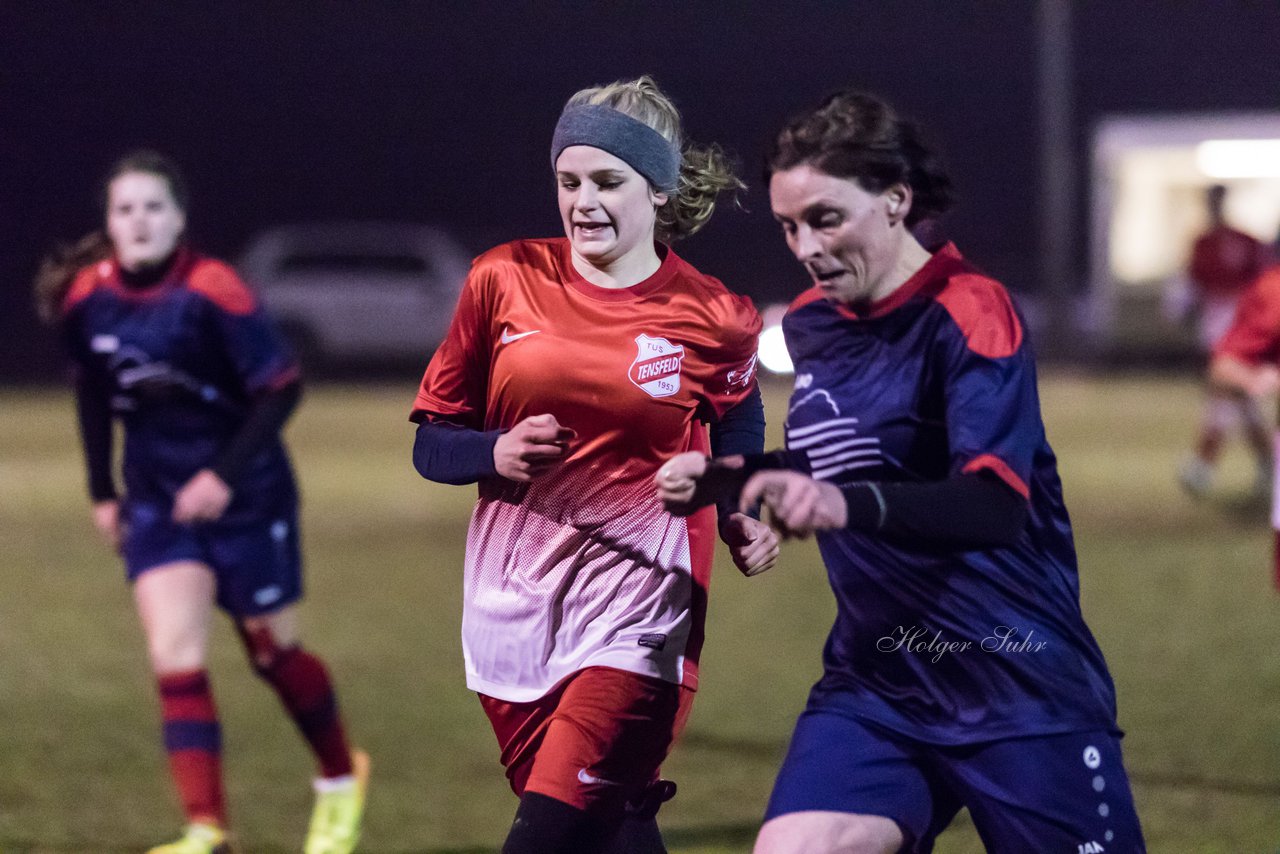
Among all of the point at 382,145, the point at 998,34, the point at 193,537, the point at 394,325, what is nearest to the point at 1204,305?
the point at 193,537

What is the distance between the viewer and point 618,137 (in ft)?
11.4

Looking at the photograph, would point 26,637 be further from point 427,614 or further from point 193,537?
point 193,537

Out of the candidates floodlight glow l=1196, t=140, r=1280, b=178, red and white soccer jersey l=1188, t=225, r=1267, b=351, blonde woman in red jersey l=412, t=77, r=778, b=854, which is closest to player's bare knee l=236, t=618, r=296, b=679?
blonde woman in red jersey l=412, t=77, r=778, b=854

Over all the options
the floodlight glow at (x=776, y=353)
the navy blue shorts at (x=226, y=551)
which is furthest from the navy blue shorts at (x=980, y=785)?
the navy blue shorts at (x=226, y=551)

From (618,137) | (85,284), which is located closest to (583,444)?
(618,137)

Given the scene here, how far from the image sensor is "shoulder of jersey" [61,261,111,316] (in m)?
5.18

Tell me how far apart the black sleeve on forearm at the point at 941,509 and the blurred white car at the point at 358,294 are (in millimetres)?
23129

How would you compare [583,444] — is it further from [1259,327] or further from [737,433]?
[1259,327]

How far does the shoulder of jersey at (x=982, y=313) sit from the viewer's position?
2.96m

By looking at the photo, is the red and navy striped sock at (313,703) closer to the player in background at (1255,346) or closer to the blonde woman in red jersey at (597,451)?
the blonde woman in red jersey at (597,451)

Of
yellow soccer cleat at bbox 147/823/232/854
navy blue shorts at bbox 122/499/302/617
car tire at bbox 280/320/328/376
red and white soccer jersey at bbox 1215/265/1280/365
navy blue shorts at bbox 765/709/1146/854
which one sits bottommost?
car tire at bbox 280/320/328/376

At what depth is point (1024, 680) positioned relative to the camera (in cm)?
309

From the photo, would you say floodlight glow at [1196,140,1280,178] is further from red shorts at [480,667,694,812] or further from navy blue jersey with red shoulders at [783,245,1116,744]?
navy blue jersey with red shoulders at [783,245,1116,744]

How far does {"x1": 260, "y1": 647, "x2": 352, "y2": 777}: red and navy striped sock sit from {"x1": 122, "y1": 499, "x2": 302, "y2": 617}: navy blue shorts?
18 cm
